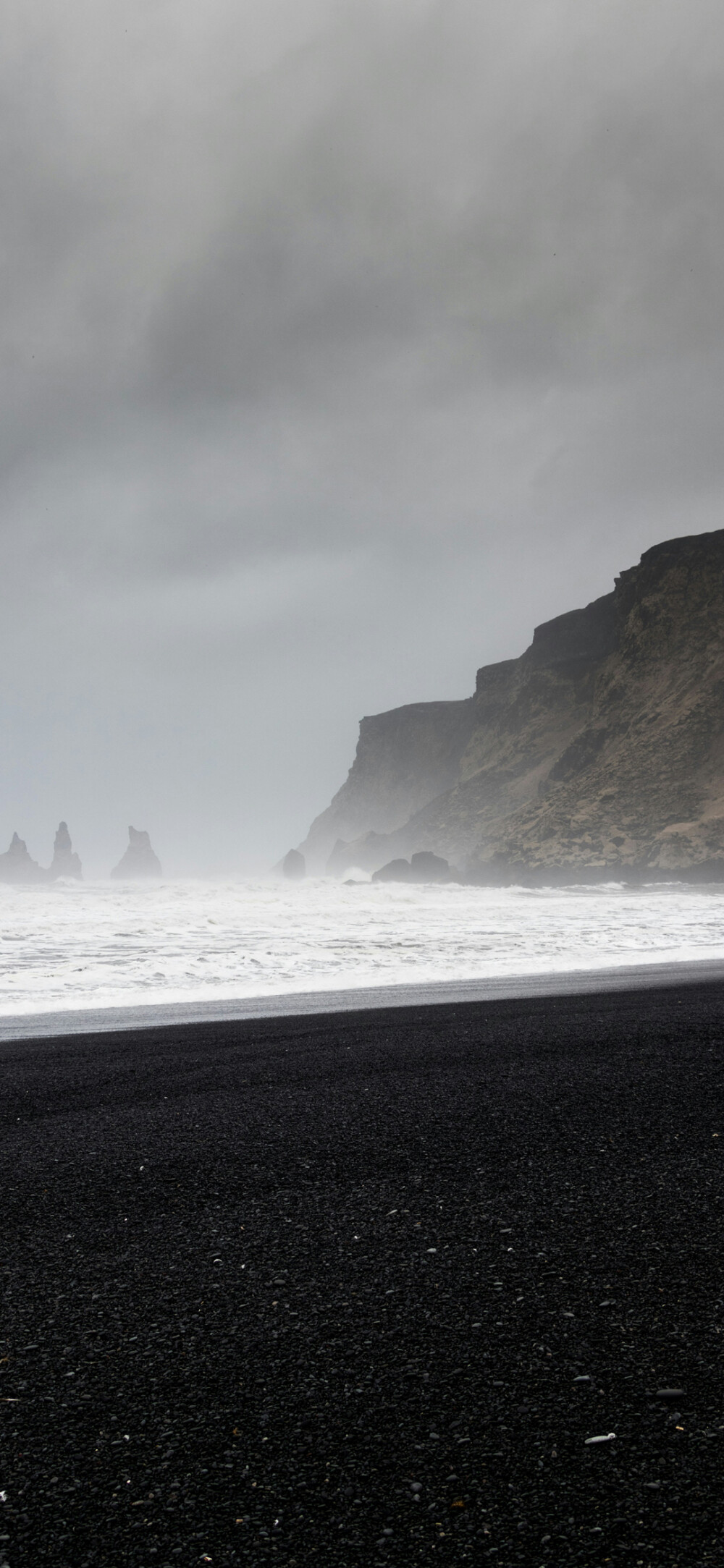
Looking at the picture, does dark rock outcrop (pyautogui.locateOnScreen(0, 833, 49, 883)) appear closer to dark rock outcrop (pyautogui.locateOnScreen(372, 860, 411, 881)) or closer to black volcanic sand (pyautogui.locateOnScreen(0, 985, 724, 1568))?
dark rock outcrop (pyautogui.locateOnScreen(372, 860, 411, 881))

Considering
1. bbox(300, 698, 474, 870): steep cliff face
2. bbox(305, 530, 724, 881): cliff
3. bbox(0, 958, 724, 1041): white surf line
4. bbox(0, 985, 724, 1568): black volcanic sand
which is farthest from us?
bbox(300, 698, 474, 870): steep cliff face

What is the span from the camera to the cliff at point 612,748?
71938 millimetres

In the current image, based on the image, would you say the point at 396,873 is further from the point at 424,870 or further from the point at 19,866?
the point at 19,866

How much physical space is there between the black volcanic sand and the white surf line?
326cm

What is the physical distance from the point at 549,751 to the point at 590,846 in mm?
31362

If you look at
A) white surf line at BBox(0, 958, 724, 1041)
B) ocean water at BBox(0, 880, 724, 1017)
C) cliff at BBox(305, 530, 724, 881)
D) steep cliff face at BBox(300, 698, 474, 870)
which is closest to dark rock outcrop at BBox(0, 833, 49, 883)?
steep cliff face at BBox(300, 698, 474, 870)

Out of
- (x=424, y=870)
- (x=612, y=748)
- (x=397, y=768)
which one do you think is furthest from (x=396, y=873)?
(x=397, y=768)

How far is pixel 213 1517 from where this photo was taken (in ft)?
5.03

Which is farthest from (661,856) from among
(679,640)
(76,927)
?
(76,927)

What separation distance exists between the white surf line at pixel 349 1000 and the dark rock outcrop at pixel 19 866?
18511 cm

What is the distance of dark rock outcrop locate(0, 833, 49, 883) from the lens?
18312 centimetres

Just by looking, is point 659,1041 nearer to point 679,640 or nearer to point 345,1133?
point 345,1133

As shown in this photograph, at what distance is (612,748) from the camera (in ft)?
273

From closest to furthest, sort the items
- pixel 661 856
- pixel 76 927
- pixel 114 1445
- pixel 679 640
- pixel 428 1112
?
pixel 114 1445 < pixel 428 1112 < pixel 76 927 < pixel 661 856 < pixel 679 640
